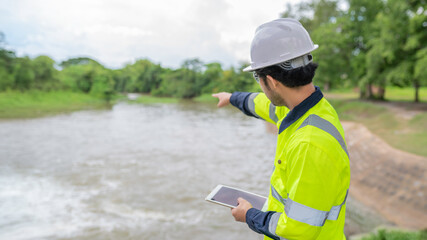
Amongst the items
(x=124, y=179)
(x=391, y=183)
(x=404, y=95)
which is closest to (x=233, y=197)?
(x=391, y=183)

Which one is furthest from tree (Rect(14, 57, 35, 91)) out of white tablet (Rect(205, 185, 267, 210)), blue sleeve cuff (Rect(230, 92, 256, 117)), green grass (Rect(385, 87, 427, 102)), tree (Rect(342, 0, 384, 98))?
white tablet (Rect(205, 185, 267, 210))

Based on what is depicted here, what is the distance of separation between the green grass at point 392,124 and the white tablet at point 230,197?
29.0ft

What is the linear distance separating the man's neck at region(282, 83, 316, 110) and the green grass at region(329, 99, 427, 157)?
29.9 ft

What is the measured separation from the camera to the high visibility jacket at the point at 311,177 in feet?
4.24

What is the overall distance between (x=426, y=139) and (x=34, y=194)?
13.1 meters

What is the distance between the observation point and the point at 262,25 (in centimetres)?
158

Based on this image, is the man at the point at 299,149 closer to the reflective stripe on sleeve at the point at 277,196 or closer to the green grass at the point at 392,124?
the reflective stripe on sleeve at the point at 277,196

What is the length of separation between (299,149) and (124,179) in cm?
1056

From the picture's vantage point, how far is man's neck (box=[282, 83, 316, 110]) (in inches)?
60.2

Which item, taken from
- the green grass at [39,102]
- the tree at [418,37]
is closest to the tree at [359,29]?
the tree at [418,37]

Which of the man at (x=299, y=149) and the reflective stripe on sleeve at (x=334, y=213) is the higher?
the man at (x=299, y=149)

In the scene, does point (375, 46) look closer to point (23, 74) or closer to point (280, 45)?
point (280, 45)

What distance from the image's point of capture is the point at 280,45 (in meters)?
1.46

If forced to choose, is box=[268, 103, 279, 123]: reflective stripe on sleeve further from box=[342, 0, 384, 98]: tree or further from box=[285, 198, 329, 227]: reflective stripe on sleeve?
box=[342, 0, 384, 98]: tree
